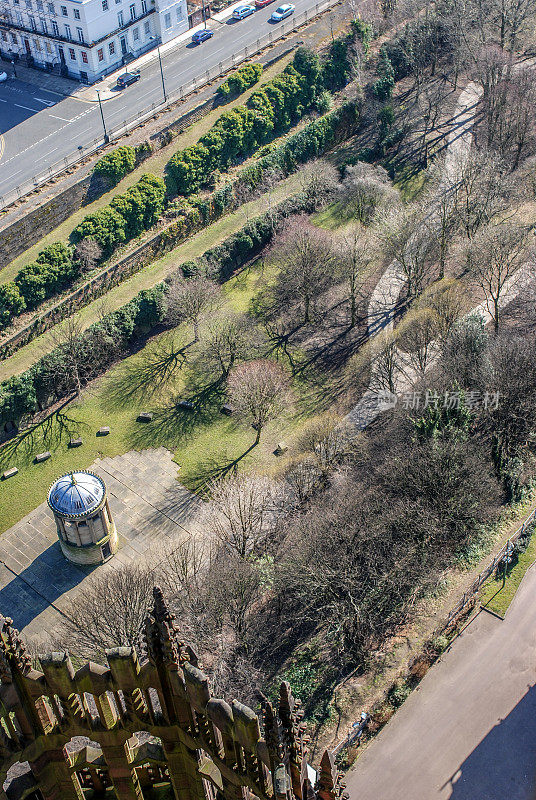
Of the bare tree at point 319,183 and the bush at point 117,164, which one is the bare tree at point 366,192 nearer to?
the bare tree at point 319,183

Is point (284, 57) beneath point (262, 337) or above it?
above

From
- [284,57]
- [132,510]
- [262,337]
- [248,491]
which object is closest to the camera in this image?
[248,491]

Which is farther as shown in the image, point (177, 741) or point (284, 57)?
point (284, 57)

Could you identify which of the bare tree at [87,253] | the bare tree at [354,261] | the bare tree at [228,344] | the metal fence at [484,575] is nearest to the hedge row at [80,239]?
the bare tree at [87,253]

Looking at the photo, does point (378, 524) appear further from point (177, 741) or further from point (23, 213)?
point (23, 213)

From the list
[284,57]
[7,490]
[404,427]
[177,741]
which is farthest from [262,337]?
[177,741]

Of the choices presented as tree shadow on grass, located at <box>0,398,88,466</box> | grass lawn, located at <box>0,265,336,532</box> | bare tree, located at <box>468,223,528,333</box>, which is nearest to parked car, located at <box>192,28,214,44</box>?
grass lawn, located at <box>0,265,336,532</box>

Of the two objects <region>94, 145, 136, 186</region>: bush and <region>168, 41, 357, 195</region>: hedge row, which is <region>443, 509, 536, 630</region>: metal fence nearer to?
<region>168, 41, 357, 195</region>: hedge row
